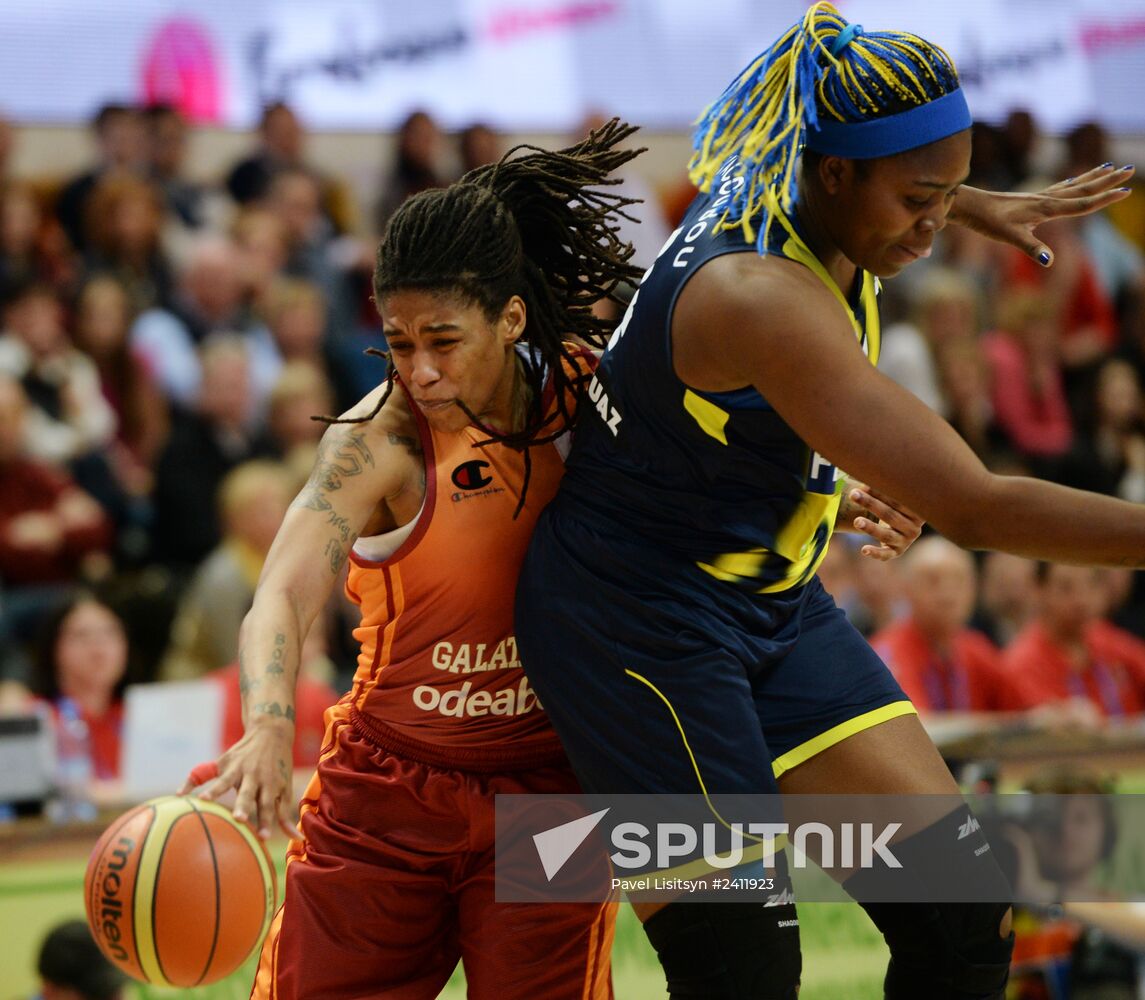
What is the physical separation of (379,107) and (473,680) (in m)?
6.50

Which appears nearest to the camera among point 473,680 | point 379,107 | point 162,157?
point 473,680

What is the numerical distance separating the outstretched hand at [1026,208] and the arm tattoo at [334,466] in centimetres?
121

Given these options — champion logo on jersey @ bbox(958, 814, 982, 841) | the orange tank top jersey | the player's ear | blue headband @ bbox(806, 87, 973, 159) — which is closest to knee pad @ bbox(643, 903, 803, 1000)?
champion logo on jersey @ bbox(958, 814, 982, 841)

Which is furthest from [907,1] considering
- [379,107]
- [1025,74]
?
[379,107]

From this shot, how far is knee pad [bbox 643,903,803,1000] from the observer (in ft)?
9.15

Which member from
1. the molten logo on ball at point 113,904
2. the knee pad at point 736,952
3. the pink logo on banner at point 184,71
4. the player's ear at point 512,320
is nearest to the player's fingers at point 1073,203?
the player's ear at point 512,320

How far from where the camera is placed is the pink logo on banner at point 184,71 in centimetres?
858

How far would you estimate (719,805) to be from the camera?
282 centimetres

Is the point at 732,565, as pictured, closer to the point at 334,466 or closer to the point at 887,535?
the point at 887,535

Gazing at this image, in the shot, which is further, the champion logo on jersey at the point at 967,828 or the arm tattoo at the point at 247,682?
the champion logo on jersey at the point at 967,828

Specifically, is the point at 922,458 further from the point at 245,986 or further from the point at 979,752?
the point at 979,752

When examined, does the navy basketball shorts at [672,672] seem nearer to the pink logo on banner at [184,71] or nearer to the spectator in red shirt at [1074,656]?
the spectator in red shirt at [1074,656]

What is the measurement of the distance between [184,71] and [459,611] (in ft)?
20.7

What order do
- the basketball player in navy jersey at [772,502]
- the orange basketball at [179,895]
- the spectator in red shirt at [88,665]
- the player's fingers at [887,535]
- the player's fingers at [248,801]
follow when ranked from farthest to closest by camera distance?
the spectator in red shirt at [88,665] → the player's fingers at [887,535] → the orange basketball at [179,895] → the basketball player in navy jersey at [772,502] → the player's fingers at [248,801]
